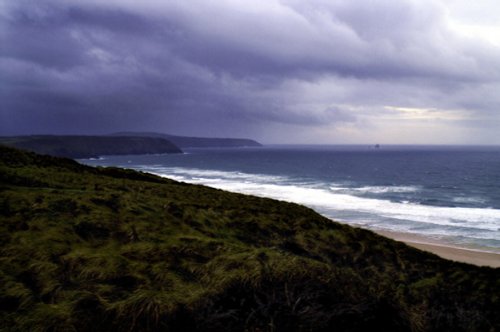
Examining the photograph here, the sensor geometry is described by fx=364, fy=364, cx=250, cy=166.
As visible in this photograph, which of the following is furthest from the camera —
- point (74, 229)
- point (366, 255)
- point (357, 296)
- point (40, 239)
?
point (366, 255)

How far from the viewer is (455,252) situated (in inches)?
947

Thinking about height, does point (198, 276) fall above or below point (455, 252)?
above

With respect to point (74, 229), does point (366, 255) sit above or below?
below

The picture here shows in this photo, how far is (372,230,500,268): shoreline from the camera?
21906mm

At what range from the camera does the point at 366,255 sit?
45.8 ft

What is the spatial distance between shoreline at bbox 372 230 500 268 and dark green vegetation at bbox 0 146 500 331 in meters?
8.47

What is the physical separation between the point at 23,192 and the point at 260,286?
32.6 feet

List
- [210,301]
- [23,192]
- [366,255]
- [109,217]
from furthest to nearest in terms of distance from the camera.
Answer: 1. [366,255]
2. [23,192]
3. [109,217]
4. [210,301]

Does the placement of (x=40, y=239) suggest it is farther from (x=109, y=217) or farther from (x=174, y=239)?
(x=174, y=239)

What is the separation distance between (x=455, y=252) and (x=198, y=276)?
21.7m

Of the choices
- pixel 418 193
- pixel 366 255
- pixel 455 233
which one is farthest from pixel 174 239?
pixel 418 193

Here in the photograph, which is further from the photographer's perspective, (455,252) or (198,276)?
(455,252)

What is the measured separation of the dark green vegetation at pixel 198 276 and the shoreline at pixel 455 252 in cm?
847

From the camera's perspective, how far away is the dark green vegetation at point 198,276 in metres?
6.68
